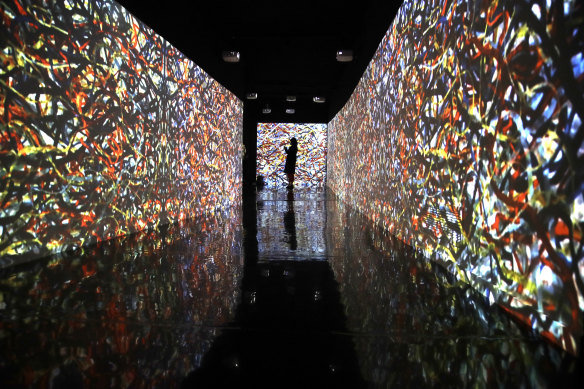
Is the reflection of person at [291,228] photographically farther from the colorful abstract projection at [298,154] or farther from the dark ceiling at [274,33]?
the colorful abstract projection at [298,154]

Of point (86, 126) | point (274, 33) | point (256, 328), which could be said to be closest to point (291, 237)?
point (86, 126)

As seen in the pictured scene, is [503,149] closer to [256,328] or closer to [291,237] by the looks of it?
[256,328]

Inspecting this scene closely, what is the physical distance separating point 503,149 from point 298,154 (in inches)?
556

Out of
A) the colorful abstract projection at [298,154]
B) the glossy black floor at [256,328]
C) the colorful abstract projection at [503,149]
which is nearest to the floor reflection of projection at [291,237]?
the glossy black floor at [256,328]

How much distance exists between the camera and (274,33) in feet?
23.1

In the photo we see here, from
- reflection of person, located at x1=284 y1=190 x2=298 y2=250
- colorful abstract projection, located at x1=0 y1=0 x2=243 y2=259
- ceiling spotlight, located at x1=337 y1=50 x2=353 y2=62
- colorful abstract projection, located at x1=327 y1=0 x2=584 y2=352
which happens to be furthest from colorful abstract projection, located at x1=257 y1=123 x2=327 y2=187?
colorful abstract projection, located at x1=327 y1=0 x2=584 y2=352

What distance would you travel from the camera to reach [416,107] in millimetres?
3123

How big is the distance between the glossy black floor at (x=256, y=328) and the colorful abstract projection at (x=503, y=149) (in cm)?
21

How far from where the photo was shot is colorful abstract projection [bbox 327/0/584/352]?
4.38 feet

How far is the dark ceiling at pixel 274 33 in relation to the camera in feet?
15.5

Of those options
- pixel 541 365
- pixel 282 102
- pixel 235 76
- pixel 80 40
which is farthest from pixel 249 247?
pixel 282 102

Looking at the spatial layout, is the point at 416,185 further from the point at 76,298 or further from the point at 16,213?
the point at 16,213

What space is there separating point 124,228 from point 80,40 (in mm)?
1646

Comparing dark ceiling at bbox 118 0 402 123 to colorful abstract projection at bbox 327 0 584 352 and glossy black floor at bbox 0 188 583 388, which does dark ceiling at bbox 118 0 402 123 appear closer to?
colorful abstract projection at bbox 327 0 584 352
